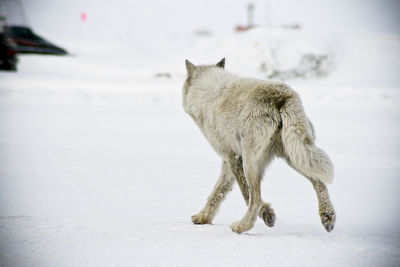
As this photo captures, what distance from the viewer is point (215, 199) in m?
4.51

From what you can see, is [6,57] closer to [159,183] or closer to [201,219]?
[159,183]

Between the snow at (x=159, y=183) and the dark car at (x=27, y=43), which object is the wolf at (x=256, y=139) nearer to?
the snow at (x=159, y=183)

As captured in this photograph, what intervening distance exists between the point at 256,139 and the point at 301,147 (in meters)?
0.41

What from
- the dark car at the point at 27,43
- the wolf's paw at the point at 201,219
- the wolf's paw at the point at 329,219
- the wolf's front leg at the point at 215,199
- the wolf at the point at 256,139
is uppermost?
the wolf at the point at 256,139

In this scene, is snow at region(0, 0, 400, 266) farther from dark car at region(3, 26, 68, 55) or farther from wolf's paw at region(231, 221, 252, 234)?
dark car at region(3, 26, 68, 55)

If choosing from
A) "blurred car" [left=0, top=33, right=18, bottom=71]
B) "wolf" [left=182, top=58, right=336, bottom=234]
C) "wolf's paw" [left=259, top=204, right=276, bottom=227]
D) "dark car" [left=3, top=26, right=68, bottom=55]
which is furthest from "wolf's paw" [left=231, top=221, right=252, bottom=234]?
"dark car" [left=3, top=26, right=68, bottom=55]

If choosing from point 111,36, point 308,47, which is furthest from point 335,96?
point 111,36

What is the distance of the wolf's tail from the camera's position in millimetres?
3531

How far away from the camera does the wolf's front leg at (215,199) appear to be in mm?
4457

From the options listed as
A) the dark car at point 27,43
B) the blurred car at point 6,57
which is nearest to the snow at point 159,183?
the blurred car at point 6,57

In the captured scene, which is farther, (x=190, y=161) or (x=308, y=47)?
(x=308, y=47)

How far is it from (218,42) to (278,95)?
57.8 feet

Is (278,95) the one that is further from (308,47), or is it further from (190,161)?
(308,47)

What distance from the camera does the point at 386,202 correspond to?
16.6 ft
